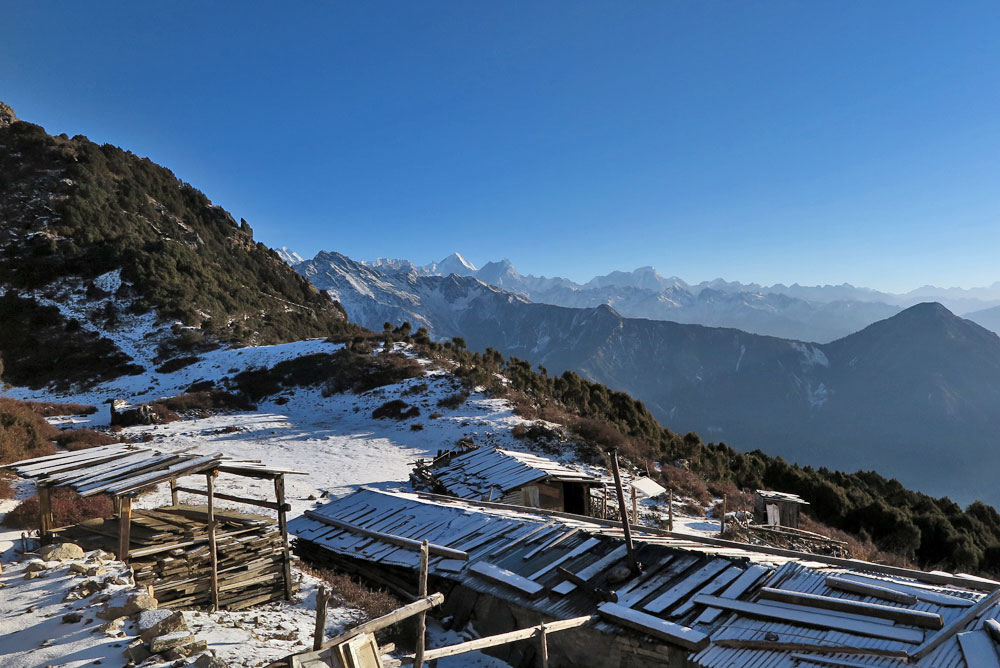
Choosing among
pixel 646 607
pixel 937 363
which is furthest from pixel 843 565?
pixel 937 363

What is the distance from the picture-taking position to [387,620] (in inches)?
216

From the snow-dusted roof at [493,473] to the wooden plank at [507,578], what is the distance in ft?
24.6

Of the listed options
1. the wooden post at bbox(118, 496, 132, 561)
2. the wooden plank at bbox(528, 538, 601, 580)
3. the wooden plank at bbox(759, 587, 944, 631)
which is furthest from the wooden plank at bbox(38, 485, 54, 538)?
the wooden plank at bbox(759, 587, 944, 631)

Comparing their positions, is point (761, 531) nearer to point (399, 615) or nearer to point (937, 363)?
point (399, 615)

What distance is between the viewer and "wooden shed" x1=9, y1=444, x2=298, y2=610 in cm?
1028

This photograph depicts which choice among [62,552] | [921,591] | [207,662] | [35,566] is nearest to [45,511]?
[62,552]

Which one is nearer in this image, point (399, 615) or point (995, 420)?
point (399, 615)

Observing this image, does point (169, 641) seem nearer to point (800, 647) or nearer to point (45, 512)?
point (45, 512)

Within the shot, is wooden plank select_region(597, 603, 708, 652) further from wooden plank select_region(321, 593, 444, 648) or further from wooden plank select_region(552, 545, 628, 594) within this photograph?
wooden plank select_region(321, 593, 444, 648)

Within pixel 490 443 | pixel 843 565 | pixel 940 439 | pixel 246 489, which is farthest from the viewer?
pixel 940 439

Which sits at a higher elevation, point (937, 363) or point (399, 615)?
point (399, 615)

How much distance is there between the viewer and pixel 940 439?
148 metres

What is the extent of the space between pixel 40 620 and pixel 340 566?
784cm

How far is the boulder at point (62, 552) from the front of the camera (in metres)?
10.8
